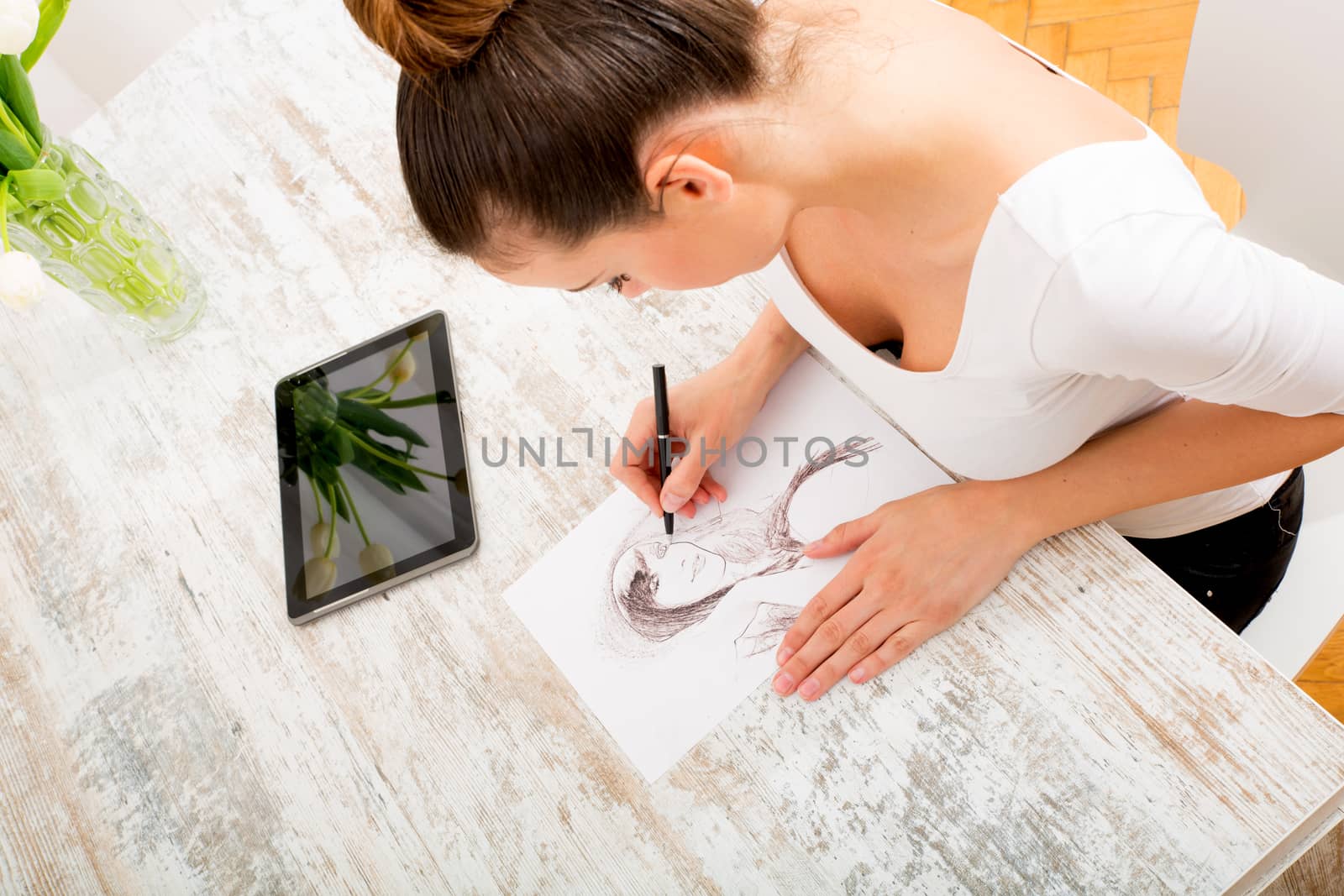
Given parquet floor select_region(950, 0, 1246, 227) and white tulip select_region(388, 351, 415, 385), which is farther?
parquet floor select_region(950, 0, 1246, 227)

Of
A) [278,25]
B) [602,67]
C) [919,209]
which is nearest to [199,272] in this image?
[278,25]

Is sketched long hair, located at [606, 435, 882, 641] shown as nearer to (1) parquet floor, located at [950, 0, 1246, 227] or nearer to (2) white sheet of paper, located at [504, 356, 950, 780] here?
(2) white sheet of paper, located at [504, 356, 950, 780]

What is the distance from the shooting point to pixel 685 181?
0.52m

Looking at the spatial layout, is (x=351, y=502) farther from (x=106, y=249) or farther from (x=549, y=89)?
(x=549, y=89)

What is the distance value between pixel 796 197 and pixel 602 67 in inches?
6.8

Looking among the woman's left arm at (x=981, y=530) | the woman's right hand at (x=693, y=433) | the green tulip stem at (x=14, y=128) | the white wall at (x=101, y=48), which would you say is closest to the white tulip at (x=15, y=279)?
the green tulip stem at (x=14, y=128)

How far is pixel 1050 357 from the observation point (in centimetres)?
58

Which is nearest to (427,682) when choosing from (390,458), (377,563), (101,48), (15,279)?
(377,563)

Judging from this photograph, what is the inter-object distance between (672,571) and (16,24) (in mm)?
680

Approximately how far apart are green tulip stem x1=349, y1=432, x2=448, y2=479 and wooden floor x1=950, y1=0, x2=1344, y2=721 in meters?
1.72

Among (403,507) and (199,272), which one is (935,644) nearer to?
(403,507)

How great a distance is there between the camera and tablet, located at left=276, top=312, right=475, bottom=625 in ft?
2.65

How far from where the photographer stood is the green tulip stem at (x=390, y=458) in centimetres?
84

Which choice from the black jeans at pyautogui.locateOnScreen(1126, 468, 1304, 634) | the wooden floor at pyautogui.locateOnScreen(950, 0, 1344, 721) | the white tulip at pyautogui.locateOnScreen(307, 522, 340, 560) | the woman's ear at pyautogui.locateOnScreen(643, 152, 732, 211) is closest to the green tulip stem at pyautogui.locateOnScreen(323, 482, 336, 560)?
the white tulip at pyautogui.locateOnScreen(307, 522, 340, 560)
